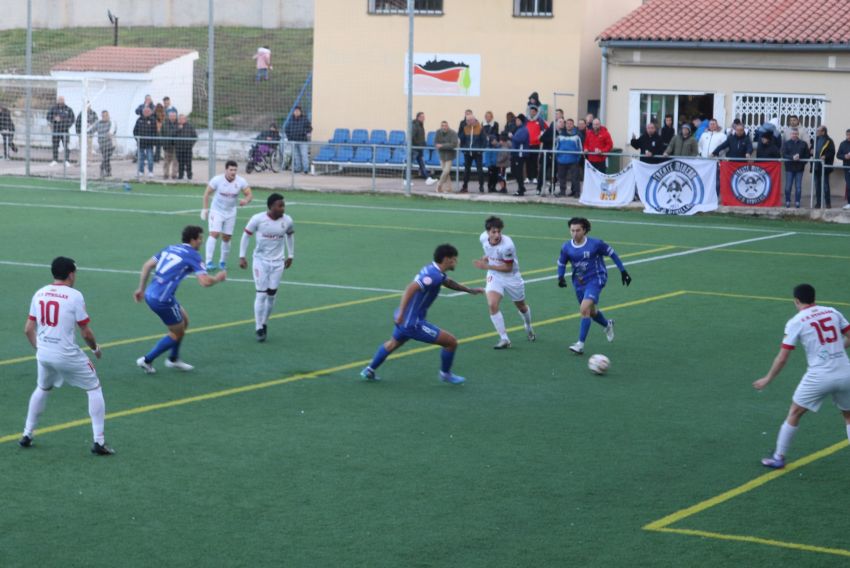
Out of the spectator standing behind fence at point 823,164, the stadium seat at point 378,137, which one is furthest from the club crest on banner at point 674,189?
the stadium seat at point 378,137

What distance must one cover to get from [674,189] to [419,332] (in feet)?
63.8

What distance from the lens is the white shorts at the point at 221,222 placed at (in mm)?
22828

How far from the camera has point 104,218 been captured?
30.3m

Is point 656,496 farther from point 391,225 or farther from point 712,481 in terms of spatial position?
point 391,225

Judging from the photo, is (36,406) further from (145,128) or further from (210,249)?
(145,128)

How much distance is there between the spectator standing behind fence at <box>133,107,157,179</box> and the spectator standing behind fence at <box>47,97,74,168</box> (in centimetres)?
291

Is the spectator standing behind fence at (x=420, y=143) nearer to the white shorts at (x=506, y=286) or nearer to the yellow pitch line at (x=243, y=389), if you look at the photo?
the yellow pitch line at (x=243, y=389)

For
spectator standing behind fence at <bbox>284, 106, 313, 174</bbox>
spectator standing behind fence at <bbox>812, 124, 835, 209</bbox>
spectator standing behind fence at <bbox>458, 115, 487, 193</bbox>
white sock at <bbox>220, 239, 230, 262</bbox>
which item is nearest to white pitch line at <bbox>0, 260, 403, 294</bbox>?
white sock at <bbox>220, 239, 230, 262</bbox>

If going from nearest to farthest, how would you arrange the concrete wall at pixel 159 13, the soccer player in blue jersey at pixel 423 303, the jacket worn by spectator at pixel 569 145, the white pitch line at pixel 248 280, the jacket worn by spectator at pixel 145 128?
the soccer player in blue jersey at pixel 423 303
the white pitch line at pixel 248 280
the jacket worn by spectator at pixel 569 145
the jacket worn by spectator at pixel 145 128
the concrete wall at pixel 159 13

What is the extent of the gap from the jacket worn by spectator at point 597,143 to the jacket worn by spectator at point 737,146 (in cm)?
289

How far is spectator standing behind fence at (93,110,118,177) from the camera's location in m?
39.1

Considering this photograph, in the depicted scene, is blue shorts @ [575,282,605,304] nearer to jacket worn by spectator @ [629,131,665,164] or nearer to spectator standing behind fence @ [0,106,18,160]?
jacket worn by spectator @ [629,131,665,164]

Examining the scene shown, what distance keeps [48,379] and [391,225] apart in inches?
733

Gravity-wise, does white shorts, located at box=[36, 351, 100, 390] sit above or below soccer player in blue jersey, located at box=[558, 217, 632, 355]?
below
